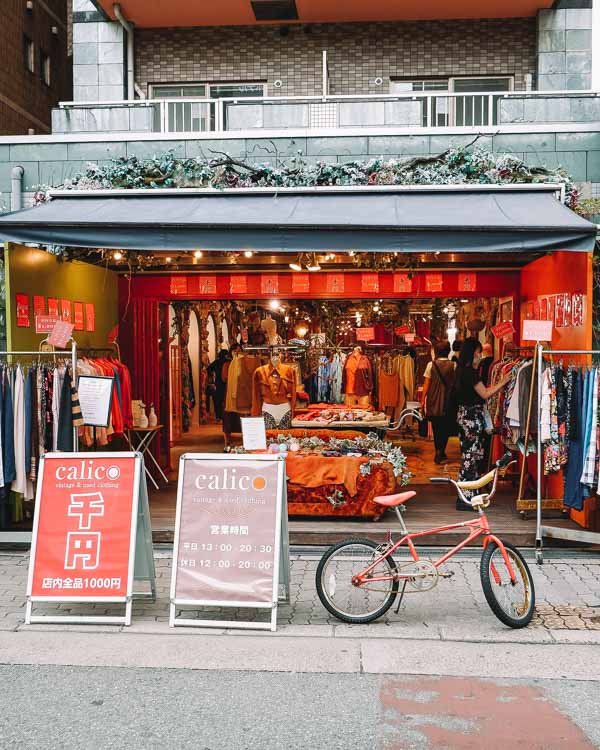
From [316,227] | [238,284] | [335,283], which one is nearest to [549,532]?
[316,227]

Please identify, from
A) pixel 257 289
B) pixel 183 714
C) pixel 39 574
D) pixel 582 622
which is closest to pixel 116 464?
pixel 39 574

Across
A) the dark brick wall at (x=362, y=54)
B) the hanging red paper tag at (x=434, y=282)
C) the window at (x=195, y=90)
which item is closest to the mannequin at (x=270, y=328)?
the window at (x=195, y=90)

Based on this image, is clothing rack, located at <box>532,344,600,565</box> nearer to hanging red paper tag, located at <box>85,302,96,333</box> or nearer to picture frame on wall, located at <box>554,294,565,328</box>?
picture frame on wall, located at <box>554,294,565,328</box>

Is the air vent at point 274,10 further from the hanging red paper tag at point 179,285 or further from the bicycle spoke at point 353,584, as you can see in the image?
the bicycle spoke at point 353,584

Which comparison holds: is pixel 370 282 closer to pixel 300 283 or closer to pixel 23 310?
pixel 300 283

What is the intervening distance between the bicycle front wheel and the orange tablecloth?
266 centimetres

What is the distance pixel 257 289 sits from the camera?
38.4 ft

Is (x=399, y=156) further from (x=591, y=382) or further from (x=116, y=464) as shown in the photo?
(x=116, y=464)

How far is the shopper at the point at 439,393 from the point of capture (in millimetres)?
13461

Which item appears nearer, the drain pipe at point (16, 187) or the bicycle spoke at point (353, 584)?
the bicycle spoke at point (353, 584)

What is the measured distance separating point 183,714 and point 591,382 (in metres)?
5.11

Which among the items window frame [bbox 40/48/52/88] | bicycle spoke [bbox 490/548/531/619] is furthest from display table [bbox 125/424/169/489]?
window frame [bbox 40/48/52/88]

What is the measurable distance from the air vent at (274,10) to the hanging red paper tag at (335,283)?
175 inches

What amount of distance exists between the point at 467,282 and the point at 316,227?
428 centimetres
